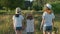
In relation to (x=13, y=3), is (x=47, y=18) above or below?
below

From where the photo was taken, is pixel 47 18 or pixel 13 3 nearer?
pixel 47 18

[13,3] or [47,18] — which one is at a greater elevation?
[13,3]

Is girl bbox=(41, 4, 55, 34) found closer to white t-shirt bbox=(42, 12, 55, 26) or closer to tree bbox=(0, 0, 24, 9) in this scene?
white t-shirt bbox=(42, 12, 55, 26)

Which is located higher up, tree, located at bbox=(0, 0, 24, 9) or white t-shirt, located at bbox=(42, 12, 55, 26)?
tree, located at bbox=(0, 0, 24, 9)

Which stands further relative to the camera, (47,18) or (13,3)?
(13,3)

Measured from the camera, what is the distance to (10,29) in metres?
14.4

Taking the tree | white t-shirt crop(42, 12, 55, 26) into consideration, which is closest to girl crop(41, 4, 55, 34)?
white t-shirt crop(42, 12, 55, 26)

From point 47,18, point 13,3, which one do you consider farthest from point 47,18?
point 13,3

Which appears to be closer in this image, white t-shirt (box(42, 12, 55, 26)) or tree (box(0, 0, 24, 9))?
white t-shirt (box(42, 12, 55, 26))

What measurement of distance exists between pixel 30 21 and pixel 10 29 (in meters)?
4.84

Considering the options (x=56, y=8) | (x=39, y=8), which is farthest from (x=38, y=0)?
(x=56, y=8)

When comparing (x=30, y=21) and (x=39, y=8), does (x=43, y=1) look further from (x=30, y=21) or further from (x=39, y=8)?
(x=30, y=21)

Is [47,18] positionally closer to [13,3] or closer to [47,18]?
[47,18]

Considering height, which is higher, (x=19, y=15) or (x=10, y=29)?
(x=19, y=15)
